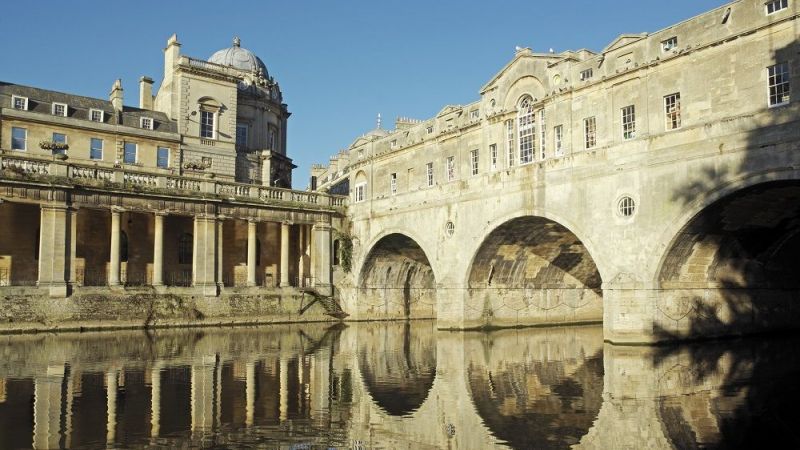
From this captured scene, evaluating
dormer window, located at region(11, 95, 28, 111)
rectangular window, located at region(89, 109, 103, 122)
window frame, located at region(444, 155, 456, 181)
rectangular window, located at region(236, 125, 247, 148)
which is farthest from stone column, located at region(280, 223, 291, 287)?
dormer window, located at region(11, 95, 28, 111)

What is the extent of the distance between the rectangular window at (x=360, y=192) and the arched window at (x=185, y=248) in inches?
407

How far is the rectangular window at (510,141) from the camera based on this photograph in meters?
29.9

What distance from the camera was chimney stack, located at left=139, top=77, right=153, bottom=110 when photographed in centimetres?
4669

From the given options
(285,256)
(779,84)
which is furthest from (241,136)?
(779,84)

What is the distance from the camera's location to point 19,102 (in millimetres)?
38812

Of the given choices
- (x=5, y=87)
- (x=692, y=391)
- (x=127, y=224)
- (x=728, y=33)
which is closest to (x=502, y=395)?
(x=692, y=391)

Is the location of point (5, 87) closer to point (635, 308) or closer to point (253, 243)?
point (253, 243)

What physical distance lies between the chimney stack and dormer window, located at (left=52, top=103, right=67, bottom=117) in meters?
6.47

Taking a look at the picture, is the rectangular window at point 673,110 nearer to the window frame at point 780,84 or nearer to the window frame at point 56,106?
the window frame at point 780,84

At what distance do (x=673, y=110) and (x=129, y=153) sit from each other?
32649mm

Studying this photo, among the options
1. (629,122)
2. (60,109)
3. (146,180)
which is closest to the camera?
(629,122)

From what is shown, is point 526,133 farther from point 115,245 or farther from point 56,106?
point 56,106

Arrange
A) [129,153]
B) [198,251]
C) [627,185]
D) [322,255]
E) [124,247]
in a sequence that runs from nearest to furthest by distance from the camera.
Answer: [627,185], [198,251], [124,247], [322,255], [129,153]

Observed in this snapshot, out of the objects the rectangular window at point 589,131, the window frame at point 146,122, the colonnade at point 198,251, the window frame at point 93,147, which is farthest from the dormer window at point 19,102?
the rectangular window at point 589,131
